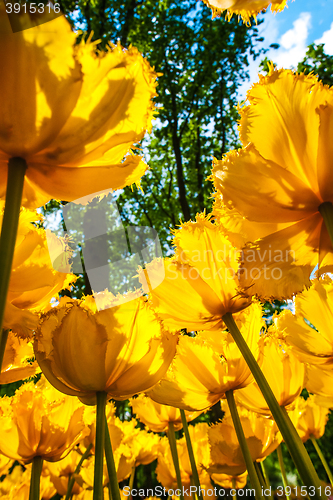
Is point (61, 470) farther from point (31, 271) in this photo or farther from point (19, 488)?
point (31, 271)

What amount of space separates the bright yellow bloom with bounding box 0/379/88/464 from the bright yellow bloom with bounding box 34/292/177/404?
29 cm

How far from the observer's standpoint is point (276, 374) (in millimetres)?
1235

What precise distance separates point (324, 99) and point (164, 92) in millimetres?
7035

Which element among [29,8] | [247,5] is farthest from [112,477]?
[247,5]

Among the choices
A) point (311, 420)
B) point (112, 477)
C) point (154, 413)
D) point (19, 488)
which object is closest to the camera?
point (112, 477)

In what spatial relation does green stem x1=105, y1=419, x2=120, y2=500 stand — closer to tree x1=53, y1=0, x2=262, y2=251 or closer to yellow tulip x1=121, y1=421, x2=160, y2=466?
yellow tulip x1=121, y1=421, x2=160, y2=466

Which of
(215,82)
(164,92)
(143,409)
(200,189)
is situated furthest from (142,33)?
(143,409)

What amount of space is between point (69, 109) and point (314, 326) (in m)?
1.01

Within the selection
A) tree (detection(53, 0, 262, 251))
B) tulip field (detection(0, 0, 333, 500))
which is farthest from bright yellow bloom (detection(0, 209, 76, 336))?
tree (detection(53, 0, 262, 251))

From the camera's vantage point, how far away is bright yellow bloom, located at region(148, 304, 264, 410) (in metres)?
1.12

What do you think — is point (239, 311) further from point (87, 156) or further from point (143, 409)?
point (143, 409)

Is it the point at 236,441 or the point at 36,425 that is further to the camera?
the point at 236,441

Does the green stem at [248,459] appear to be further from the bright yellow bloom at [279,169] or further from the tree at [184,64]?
the tree at [184,64]

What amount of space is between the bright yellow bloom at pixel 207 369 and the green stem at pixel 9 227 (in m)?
0.79
